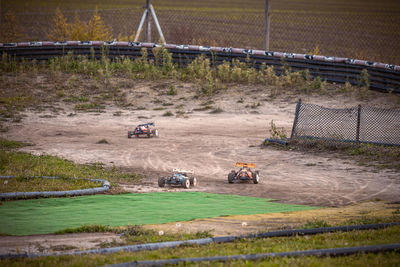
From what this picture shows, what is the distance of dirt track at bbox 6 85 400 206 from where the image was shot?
1442 centimetres

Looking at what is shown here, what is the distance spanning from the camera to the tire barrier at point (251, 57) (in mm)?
27709

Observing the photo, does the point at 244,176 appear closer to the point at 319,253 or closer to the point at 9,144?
the point at 319,253

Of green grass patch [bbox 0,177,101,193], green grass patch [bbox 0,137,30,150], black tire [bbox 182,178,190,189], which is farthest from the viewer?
green grass patch [bbox 0,137,30,150]

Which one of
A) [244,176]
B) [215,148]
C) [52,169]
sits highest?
[215,148]

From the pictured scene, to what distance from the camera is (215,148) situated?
65.9ft

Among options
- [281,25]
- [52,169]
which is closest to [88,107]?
[52,169]

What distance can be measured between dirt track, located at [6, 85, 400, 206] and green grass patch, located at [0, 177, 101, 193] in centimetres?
123

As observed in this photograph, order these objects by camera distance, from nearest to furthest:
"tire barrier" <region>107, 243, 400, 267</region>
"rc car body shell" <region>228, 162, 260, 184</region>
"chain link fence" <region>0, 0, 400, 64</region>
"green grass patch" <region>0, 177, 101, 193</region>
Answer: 1. "tire barrier" <region>107, 243, 400, 267</region>
2. "green grass patch" <region>0, 177, 101, 193</region>
3. "rc car body shell" <region>228, 162, 260, 184</region>
4. "chain link fence" <region>0, 0, 400, 64</region>

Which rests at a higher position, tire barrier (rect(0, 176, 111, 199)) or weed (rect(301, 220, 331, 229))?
weed (rect(301, 220, 331, 229))

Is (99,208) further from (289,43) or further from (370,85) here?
(289,43)

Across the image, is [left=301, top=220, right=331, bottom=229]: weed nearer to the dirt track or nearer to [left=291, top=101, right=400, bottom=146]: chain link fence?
the dirt track

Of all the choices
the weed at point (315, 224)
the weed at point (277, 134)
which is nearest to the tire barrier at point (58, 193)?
the weed at point (315, 224)

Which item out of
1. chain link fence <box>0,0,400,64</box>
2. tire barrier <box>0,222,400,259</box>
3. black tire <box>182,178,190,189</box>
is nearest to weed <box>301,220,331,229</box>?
tire barrier <box>0,222,400,259</box>

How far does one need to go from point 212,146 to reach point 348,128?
540 cm
